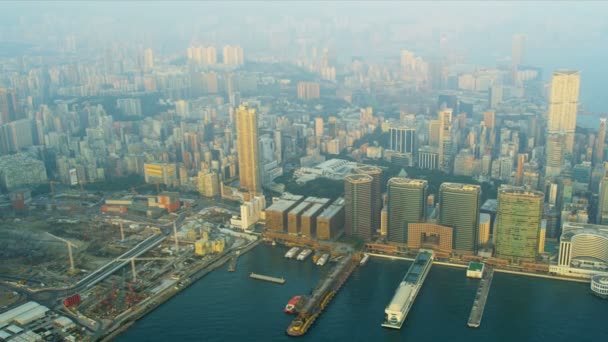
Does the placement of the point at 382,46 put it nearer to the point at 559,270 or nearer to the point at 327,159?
the point at 327,159

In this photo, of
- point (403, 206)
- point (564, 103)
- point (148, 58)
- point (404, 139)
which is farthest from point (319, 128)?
point (148, 58)

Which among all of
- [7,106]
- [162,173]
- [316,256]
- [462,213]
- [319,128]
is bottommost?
[316,256]

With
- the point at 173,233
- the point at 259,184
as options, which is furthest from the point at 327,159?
the point at 173,233

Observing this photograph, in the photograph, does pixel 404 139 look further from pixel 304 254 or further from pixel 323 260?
pixel 323 260

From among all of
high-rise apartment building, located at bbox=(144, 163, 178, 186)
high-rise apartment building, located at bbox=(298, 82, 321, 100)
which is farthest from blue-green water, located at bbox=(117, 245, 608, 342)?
high-rise apartment building, located at bbox=(298, 82, 321, 100)

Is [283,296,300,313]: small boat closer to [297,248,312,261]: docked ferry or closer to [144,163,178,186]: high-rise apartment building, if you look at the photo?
[297,248,312,261]: docked ferry

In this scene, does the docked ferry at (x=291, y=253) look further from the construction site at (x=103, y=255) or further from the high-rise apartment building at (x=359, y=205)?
the high-rise apartment building at (x=359, y=205)

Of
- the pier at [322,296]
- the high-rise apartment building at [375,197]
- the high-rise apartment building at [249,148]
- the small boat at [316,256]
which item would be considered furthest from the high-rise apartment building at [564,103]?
the pier at [322,296]
